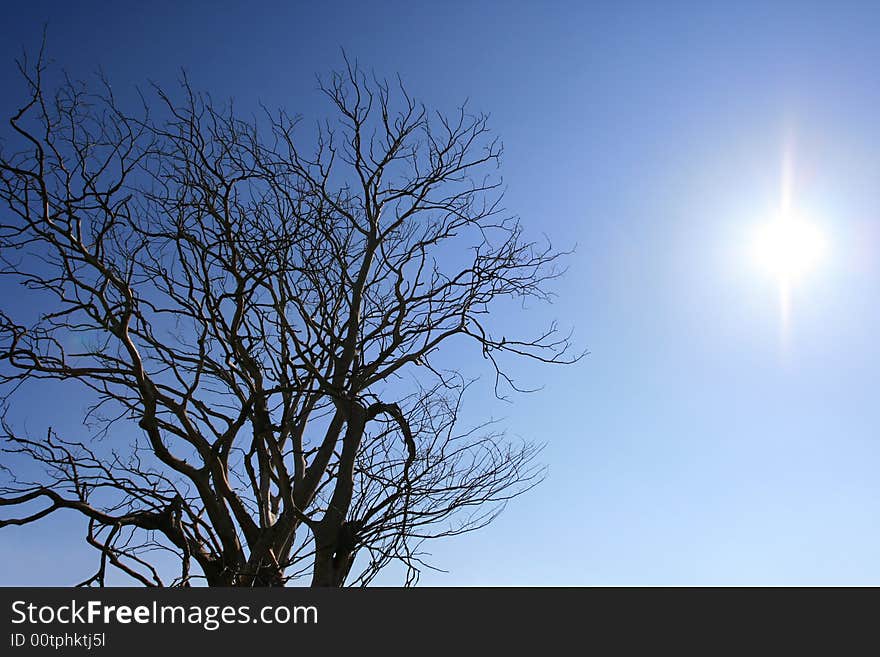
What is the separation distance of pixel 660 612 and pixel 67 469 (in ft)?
12.4

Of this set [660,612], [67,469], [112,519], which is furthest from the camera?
[67,469]

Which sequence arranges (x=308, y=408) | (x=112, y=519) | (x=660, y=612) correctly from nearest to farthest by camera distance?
1. (x=660, y=612)
2. (x=112, y=519)
3. (x=308, y=408)

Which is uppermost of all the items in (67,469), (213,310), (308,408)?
(213,310)

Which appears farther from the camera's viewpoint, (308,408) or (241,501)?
(308,408)

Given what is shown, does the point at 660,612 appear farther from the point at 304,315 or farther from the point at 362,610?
the point at 304,315

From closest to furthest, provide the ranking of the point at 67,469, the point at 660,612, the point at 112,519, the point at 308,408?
1. the point at 660,612
2. the point at 112,519
3. the point at 67,469
4. the point at 308,408

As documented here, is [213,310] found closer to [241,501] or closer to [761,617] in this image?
[241,501]

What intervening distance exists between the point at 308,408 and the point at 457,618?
2.65 meters

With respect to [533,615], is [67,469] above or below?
above

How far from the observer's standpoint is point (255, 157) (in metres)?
5.23

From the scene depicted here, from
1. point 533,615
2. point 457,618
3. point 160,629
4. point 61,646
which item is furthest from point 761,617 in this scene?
point 61,646

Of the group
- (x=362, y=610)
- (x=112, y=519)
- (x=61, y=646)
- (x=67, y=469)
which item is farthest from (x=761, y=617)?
(x=67, y=469)

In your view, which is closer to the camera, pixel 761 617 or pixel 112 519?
pixel 761 617

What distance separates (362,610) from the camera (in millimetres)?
2848
